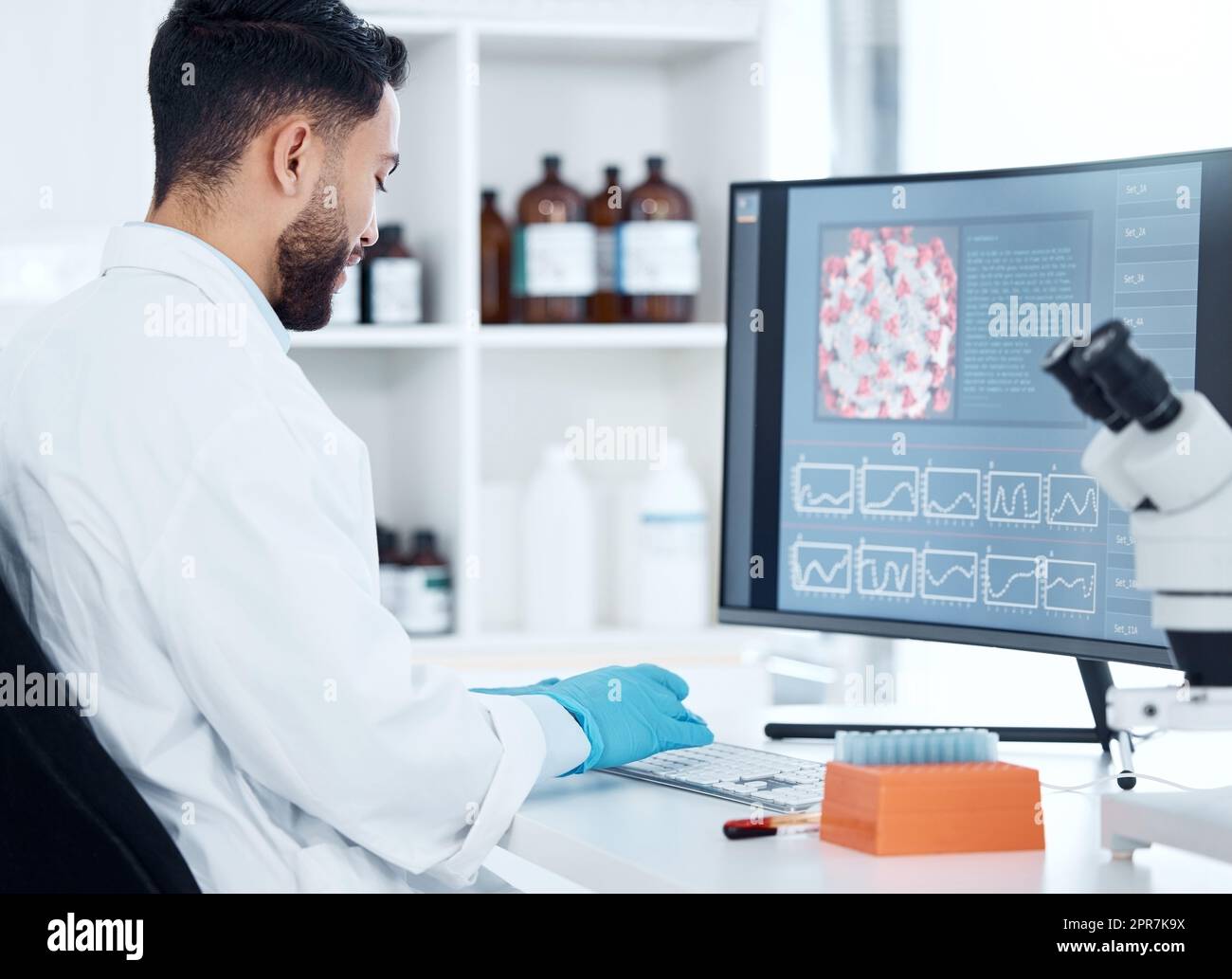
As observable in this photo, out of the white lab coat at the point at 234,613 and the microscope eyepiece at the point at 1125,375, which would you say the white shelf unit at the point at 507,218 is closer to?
the white lab coat at the point at 234,613

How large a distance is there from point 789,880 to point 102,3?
5.23 ft

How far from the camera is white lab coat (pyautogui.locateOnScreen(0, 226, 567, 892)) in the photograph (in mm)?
Result: 947

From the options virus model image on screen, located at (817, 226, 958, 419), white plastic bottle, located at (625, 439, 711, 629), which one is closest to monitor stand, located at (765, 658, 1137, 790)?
virus model image on screen, located at (817, 226, 958, 419)

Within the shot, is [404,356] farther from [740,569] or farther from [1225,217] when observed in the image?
[1225,217]

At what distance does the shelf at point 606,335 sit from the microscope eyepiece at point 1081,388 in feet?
4.11

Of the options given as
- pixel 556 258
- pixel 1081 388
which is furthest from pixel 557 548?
pixel 1081 388

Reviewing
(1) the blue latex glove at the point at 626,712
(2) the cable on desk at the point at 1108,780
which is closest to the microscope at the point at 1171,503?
(2) the cable on desk at the point at 1108,780

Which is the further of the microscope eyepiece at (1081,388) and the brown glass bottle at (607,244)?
the brown glass bottle at (607,244)

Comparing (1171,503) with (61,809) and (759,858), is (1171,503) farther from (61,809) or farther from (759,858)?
(61,809)

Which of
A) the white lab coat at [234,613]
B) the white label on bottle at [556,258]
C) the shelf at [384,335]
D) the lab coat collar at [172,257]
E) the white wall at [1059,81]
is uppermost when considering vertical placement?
the white wall at [1059,81]

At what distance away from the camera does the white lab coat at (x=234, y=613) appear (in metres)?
0.95

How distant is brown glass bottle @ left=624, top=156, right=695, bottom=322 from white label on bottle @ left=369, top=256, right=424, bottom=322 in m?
0.32

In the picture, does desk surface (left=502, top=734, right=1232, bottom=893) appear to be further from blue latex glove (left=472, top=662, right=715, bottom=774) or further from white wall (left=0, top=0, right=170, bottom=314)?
white wall (left=0, top=0, right=170, bottom=314)
